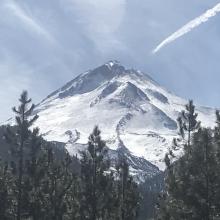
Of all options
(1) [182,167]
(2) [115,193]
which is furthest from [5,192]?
(1) [182,167]

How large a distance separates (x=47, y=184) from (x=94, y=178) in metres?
5.37

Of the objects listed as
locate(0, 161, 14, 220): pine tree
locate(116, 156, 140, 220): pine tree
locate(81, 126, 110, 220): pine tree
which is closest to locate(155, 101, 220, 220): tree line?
locate(81, 126, 110, 220): pine tree

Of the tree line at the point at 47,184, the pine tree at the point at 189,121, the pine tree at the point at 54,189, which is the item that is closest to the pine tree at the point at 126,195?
the tree line at the point at 47,184

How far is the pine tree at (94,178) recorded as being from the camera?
53.8 meters

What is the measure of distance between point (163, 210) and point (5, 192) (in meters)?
15.3

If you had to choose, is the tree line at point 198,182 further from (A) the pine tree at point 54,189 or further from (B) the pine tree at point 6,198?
(B) the pine tree at point 6,198

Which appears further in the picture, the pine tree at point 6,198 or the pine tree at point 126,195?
the pine tree at point 126,195

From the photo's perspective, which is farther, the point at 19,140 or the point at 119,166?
the point at 119,166

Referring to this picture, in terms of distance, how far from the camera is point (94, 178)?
179 ft

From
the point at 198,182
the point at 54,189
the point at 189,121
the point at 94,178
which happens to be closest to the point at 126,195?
the point at 54,189

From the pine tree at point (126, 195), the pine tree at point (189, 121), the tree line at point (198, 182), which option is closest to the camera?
the tree line at point (198, 182)

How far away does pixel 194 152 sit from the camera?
1882 inches

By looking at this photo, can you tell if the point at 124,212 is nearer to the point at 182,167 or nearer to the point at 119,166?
the point at 119,166

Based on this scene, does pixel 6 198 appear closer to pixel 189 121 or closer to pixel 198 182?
pixel 189 121
